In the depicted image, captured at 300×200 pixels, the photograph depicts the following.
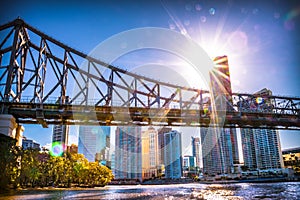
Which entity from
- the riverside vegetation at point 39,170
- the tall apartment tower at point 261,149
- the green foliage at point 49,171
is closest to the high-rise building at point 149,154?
the tall apartment tower at point 261,149

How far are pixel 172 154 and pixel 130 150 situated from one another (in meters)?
26.9

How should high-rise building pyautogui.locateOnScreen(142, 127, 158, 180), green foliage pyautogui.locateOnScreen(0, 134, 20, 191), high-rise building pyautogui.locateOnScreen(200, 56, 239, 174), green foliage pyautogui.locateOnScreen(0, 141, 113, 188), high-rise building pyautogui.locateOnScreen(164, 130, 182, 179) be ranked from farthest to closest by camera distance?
high-rise building pyautogui.locateOnScreen(142, 127, 158, 180) < high-rise building pyautogui.locateOnScreen(164, 130, 182, 179) < high-rise building pyautogui.locateOnScreen(200, 56, 239, 174) < green foliage pyautogui.locateOnScreen(0, 141, 113, 188) < green foliage pyautogui.locateOnScreen(0, 134, 20, 191)

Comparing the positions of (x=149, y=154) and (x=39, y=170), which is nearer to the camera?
(x=39, y=170)

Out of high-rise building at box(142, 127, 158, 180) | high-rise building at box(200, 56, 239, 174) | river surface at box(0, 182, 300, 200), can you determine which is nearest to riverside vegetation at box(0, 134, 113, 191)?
river surface at box(0, 182, 300, 200)

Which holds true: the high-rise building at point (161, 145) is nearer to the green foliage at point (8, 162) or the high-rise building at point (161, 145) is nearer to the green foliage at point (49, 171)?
the green foliage at point (49, 171)

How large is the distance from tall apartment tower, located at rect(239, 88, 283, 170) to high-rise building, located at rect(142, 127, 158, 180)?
175 ft

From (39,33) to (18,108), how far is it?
50.3 ft

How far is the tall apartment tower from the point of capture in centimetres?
13075

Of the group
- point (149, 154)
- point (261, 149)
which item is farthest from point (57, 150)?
point (261, 149)

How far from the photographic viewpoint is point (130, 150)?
163875 millimetres

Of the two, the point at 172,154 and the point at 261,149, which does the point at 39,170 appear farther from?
the point at 261,149

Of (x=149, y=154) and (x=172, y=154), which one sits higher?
(x=149, y=154)

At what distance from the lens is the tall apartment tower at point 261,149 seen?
131 metres

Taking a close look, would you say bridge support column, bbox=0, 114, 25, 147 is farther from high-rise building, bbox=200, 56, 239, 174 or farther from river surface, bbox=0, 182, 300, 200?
high-rise building, bbox=200, 56, 239, 174
